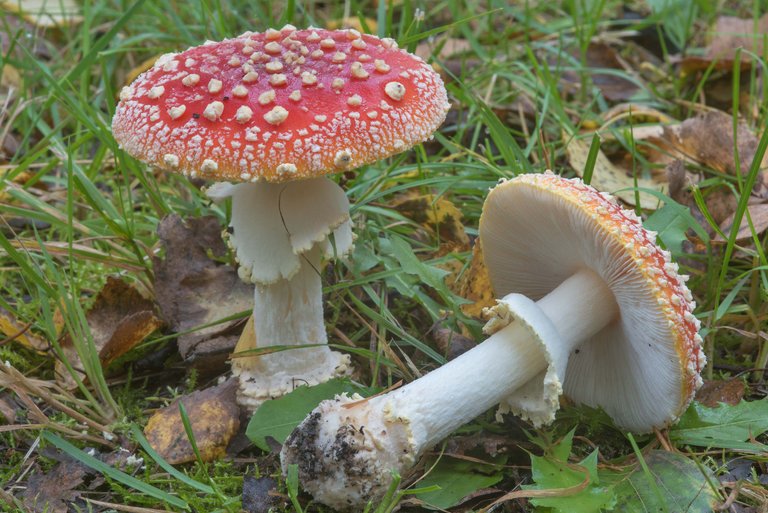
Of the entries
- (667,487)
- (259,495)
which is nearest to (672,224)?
(667,487)

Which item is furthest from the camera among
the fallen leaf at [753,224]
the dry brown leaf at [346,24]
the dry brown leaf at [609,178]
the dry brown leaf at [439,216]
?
the dry brown leaf at [346,24]

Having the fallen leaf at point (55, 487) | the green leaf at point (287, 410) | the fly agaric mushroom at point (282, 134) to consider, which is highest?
the fly agaric mushroom at point (282, 134)

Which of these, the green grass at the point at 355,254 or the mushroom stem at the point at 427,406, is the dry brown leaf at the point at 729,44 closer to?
the green grass at the point at 355,254

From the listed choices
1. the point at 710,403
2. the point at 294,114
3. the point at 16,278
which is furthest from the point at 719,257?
the point at 16,278

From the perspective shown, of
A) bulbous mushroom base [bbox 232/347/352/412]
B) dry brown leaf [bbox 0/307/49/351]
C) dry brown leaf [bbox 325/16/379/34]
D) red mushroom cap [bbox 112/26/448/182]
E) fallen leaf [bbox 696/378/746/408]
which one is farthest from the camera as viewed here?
dry brown leaf [bbox 325/16/379/34]

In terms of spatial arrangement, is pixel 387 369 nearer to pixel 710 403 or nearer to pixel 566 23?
pixel 710 403

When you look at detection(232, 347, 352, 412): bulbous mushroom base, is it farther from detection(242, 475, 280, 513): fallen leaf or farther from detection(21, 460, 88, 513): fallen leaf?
detection(21, 460, 88, 513): fallen leaf

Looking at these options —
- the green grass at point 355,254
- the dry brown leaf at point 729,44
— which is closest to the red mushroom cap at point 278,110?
the green grass at point 355,254

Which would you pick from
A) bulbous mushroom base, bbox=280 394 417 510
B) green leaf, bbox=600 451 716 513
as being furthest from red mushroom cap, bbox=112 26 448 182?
green leaf, bbox=600 451 716 513
